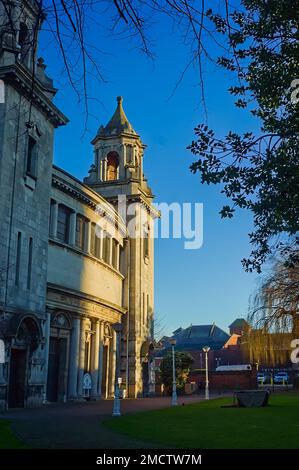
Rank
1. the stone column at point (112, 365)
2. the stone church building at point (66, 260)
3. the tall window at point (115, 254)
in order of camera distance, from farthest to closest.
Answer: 1. the tall window at point (115, 254)
2. the stone column at point (112, 365)
3. the stone church building at point (66, 260)

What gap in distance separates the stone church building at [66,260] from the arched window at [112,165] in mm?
140

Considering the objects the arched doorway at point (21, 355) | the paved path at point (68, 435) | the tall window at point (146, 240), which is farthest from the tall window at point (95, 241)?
the paved path at point (68, 435)

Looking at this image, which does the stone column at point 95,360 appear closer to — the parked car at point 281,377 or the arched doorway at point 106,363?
the arched doorway at point 106,363

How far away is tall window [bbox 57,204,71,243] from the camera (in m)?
35.9

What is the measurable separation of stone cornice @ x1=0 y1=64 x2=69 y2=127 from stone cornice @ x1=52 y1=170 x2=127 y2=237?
4.72 m

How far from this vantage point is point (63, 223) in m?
36.5

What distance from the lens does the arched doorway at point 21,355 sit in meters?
26.1

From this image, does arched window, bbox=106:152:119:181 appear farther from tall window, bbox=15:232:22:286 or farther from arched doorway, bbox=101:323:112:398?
tall window, bbox=15:232:22:286

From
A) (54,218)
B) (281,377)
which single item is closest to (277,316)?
(54,218)

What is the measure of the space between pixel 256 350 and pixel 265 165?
113ft

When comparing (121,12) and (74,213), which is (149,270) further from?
(121,12)

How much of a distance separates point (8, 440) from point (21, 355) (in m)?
14.9

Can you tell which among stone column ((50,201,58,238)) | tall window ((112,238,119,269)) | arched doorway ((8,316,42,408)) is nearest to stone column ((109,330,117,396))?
tall window ((112,238,119,269))

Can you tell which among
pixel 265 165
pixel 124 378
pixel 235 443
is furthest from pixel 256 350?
pixel 265 165
